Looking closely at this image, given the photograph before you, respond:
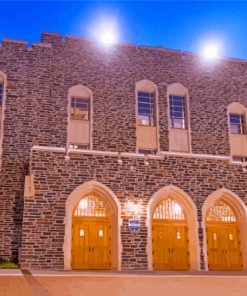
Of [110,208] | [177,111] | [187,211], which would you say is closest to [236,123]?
[177,111]

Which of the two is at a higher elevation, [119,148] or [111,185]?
[119,148]

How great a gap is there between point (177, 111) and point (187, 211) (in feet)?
20.4

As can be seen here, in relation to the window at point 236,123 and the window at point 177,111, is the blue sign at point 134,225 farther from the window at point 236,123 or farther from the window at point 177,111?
the window at point 236,123

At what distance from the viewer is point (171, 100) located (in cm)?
2259

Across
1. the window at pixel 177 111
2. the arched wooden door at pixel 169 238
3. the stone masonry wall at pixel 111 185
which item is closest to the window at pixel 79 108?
the stone masonry wall at pixel 111 185

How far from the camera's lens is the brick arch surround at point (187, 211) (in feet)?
57.9

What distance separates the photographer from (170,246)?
18.2 m

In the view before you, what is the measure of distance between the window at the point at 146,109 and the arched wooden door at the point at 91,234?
5639mm

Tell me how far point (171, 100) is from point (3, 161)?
9312 mm

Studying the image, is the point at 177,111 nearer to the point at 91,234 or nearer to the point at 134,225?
the point at 134,225

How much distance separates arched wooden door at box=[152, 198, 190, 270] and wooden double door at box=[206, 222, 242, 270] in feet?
3.88

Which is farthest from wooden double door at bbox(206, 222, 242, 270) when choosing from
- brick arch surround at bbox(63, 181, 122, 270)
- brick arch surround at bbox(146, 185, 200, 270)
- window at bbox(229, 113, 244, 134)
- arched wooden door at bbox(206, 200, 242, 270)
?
window at bbox(229, 113, 244, 134)

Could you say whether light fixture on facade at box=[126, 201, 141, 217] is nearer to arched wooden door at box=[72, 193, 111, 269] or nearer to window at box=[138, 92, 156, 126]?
arched wooden door at box=[72, 193, 111, 269]

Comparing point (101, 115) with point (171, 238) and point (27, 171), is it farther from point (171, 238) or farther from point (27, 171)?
point (171, 238)
